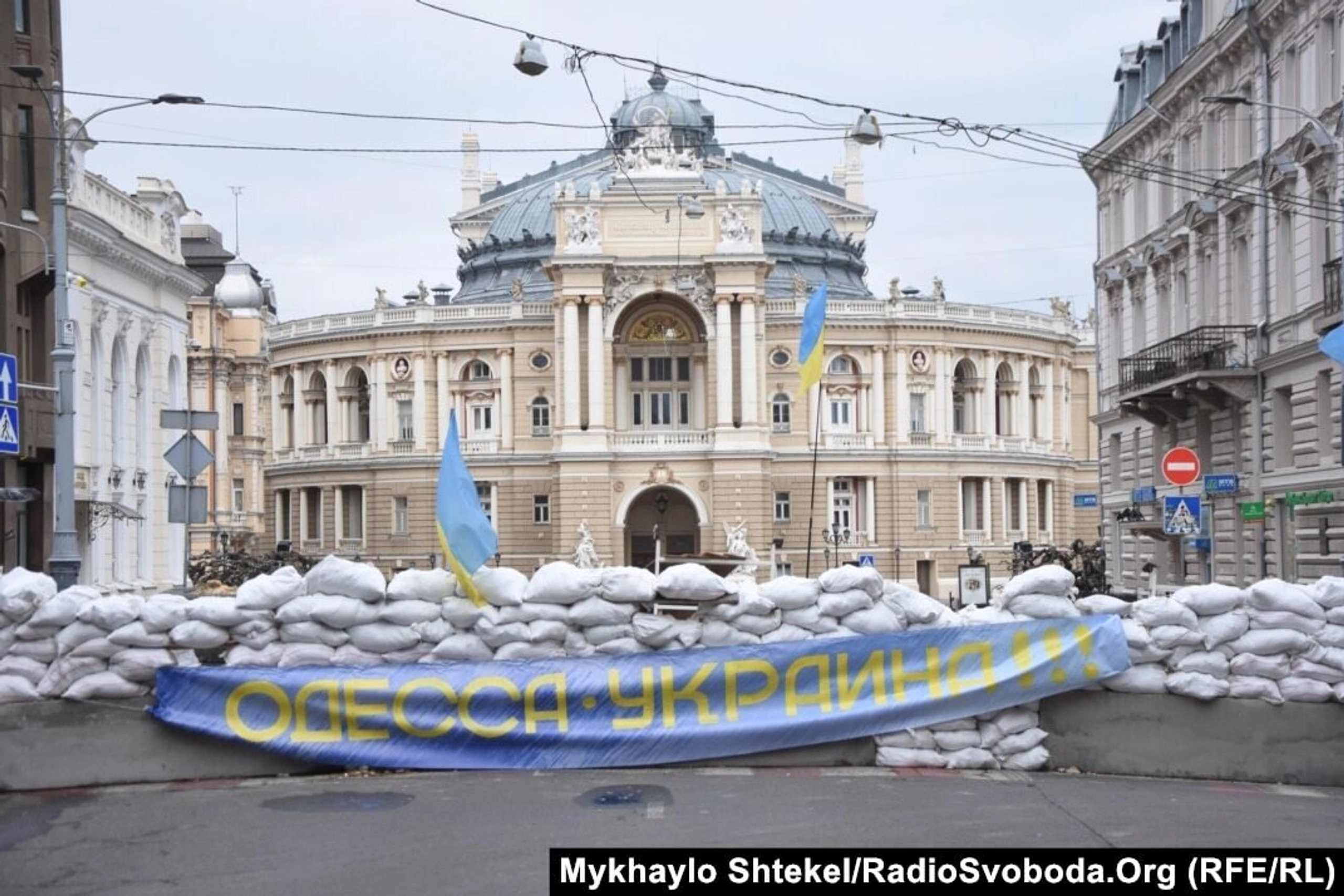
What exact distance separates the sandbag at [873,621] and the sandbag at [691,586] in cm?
90

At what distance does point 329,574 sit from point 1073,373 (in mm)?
75237

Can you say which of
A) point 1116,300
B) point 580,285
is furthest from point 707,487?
point 1116,300

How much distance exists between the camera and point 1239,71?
109 feet

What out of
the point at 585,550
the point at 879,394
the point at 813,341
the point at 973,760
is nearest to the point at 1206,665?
the point at 973,760

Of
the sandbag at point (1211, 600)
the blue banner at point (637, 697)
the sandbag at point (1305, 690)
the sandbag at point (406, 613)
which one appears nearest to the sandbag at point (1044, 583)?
the blue banner at point (637, 697)

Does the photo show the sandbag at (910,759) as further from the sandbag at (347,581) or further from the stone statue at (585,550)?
the stone statue at (585,550)

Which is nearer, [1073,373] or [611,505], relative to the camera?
[611,505]

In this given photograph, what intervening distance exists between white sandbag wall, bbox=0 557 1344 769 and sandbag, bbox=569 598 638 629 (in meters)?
0.01

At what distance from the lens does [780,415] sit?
76.2 meters

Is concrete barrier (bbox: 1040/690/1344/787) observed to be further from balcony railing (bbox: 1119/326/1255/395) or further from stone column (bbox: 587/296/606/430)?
stone column (bbox: 587/296/606/430)

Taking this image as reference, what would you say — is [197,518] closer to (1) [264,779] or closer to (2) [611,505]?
(1) [264,779]

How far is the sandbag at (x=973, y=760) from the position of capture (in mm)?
13648

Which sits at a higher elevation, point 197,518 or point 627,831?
point 197,518

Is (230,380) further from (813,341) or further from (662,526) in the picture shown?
(813,341)
